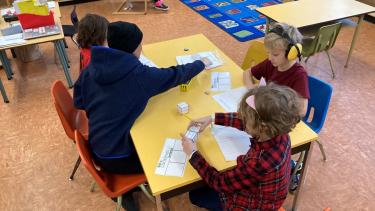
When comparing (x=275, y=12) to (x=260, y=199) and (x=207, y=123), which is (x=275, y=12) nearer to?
(x=207, y=123)

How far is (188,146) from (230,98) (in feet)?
1.80

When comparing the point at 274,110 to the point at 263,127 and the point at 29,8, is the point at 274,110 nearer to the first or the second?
the point at 263,127

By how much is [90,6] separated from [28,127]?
10.6ft

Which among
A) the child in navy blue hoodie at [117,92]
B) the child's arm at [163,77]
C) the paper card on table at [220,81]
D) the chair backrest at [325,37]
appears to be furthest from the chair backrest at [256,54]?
the chair backrest at [325,37]

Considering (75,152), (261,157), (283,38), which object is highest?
(283,38)

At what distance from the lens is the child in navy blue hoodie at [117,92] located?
5.49 feet

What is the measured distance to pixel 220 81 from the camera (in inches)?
82.0

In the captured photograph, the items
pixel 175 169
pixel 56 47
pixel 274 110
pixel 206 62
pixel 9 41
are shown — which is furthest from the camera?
pixel 56 47

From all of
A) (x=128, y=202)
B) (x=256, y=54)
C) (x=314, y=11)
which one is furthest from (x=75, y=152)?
(x=314, y=11)


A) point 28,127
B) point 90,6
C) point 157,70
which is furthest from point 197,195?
point 90,6

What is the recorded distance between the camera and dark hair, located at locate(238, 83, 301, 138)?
3.95ft

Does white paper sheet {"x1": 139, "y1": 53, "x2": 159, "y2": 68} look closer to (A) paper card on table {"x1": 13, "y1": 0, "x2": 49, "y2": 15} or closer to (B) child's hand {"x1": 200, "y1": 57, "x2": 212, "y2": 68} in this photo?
(B) child's hand {"x1": 200, "y1": 57, "x2": 212, "y2": 68}

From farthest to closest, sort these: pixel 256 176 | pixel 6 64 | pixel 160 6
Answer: pixel 160 6 → pixel 6 64 → pixel 256 176

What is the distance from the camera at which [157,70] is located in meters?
1.81
